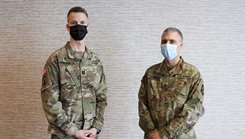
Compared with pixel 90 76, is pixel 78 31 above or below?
above

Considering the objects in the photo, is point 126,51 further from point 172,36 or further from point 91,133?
point 91,133

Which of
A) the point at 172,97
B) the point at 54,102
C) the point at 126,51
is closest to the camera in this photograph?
the point at 54,102

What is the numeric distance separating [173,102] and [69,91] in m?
0.69

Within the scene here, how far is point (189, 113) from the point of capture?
193cm

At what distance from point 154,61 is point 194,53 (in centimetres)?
36

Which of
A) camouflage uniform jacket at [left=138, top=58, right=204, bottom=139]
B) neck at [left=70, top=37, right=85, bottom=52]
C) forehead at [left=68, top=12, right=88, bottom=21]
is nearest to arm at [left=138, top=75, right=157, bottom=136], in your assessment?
camouflage uniform jacket at [left=138, top=58, right=204, bottom=139]

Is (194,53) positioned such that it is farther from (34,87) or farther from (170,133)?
(34,87)

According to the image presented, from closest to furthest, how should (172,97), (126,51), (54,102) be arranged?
1. (54,102)
2. (172,97)
3. (126,51)

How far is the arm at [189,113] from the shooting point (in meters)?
1.92

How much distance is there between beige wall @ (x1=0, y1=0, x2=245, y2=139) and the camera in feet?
8.75

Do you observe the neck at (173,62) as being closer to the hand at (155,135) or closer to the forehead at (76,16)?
the hand at (155,135)

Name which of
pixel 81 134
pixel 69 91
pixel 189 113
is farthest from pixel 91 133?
pixel 189 113

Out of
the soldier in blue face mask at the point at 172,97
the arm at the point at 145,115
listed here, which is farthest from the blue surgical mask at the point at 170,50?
the arm at the point at 145,115

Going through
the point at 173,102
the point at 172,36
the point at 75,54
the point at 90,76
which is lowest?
the point at 173,102
